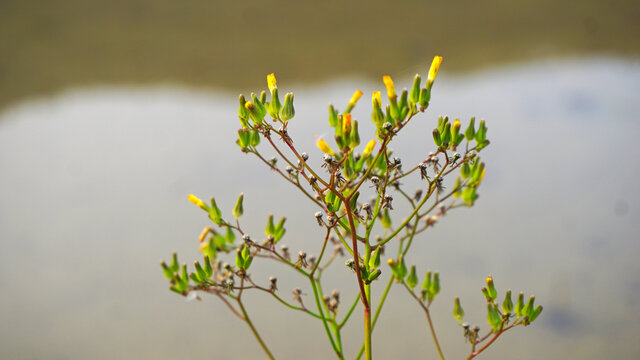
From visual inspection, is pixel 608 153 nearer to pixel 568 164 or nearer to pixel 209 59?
pixel 568 164

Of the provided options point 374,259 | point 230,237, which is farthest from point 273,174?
point 374,259

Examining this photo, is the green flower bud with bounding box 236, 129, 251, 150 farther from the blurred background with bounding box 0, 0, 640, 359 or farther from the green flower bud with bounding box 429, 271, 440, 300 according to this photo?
the blurred background with bounding box 0, 0, 640, 359

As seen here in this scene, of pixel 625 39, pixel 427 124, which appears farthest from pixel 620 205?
pixel 625 39

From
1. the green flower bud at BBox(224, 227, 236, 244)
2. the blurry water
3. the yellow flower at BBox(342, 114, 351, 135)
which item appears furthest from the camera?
the blurry water

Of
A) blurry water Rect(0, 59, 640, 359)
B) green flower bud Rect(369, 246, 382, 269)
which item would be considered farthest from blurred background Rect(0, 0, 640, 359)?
green flower bud Rect(369, 246, 382, 269)

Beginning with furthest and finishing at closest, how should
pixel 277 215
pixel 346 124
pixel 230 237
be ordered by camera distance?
1. pixel 277 215
2. pixel 230 237
3. pixel 346 124

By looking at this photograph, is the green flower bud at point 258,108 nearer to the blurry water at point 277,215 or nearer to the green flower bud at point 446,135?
the green flower bud at point 446,135

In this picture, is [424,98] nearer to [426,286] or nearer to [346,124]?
[346,124]
